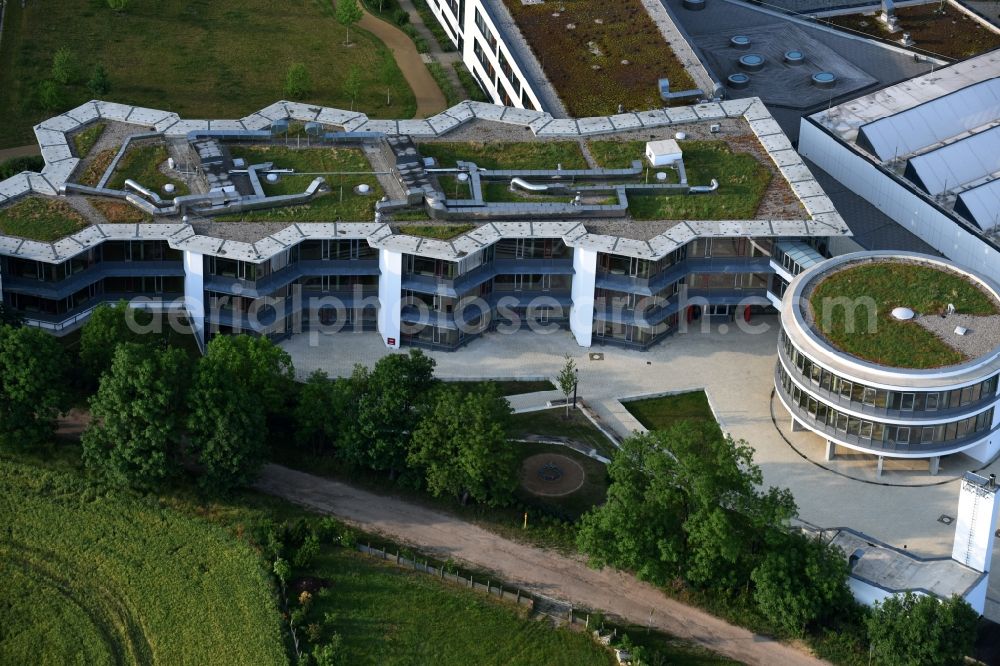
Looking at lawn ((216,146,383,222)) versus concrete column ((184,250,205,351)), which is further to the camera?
lawn ((216,146,383,222))

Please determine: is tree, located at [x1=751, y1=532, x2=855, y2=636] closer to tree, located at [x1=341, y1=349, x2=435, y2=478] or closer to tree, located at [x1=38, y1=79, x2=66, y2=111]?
tree, located at [x1=341, y1=349, x2=435, y2=478]

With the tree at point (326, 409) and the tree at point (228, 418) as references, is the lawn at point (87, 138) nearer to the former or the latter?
the tree at point (228, 418)

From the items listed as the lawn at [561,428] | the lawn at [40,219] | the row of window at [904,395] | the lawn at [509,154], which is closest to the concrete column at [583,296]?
the lawn at [561,428]

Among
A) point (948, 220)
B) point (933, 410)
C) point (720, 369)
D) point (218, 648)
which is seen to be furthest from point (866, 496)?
point (218, 648)

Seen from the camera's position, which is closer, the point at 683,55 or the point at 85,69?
the point at 683,55

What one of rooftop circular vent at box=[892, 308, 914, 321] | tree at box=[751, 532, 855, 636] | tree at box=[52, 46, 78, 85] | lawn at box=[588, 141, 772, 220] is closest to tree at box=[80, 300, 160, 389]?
lawn at box=[588, 141, 772, 220]

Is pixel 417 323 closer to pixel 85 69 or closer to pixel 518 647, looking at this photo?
pixel 518 647
